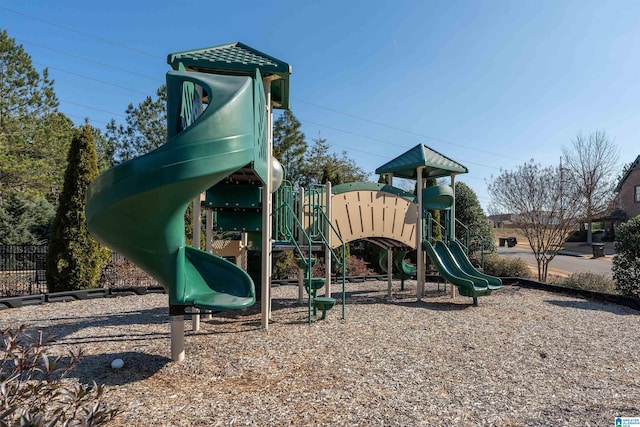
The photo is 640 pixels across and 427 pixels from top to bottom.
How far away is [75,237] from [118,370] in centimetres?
614

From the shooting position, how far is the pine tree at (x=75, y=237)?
A: 28.0 ft

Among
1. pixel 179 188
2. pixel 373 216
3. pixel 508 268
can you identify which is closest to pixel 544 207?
pixel 508 268

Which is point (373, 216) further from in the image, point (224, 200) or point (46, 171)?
point (46, 171)

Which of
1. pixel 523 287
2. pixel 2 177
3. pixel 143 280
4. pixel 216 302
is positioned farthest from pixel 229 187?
pixel 2 177

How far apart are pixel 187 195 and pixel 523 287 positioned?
10.1 m

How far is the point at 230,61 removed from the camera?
5.20 metres

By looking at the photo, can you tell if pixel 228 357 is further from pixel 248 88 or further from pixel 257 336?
pixel 248 88

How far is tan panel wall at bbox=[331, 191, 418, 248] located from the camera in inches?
297

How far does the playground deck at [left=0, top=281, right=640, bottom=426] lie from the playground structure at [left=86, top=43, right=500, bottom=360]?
0.63 metres

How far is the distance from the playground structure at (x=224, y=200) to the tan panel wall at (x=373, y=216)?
0.07ft

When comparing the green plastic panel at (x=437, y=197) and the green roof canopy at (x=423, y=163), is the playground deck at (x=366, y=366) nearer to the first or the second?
the green plastic panel at (x=437, y=197)

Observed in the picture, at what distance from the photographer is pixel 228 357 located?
425 centimetres

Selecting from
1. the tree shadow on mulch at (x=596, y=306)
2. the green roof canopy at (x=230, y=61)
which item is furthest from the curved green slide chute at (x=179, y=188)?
the tree shadow on mulch at (x=596, y=306)

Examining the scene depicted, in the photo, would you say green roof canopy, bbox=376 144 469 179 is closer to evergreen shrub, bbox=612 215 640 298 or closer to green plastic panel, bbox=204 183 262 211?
evergreen shrub, bbox=612 215 640 298
